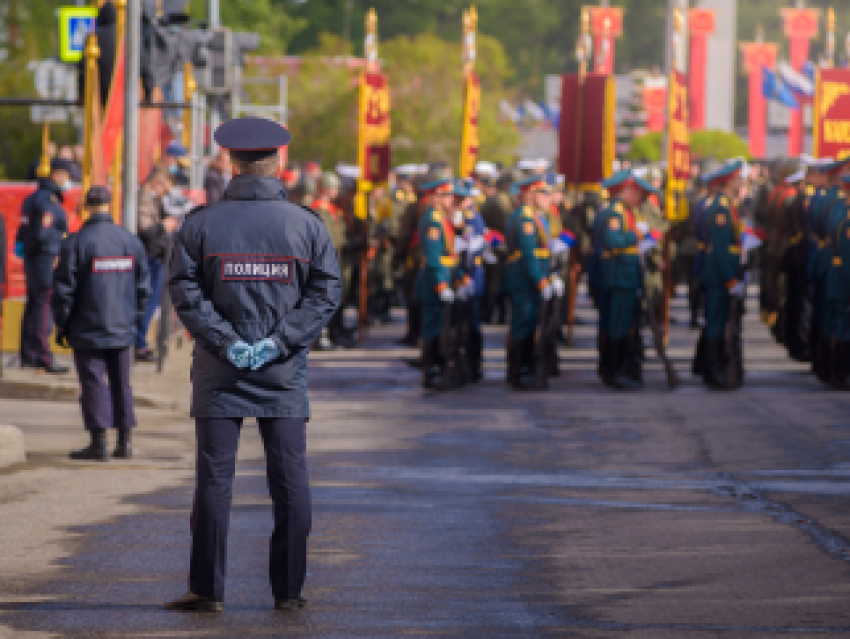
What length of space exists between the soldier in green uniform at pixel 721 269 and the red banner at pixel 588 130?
189 inches

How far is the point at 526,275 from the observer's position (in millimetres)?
15328

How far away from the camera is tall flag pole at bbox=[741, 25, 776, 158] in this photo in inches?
2589

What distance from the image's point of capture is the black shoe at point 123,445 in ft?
35.3

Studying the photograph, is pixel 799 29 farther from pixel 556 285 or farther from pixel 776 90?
pixel 556 285

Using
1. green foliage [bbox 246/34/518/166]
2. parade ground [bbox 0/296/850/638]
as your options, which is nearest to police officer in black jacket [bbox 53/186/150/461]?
parade ground [bbox 0/296/850/638]

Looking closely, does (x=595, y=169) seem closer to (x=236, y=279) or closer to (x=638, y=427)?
(x=638, y=427)

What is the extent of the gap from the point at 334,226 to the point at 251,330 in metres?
12.4

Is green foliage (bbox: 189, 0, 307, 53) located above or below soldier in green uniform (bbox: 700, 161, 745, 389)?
above

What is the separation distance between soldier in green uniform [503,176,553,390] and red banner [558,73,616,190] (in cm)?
472

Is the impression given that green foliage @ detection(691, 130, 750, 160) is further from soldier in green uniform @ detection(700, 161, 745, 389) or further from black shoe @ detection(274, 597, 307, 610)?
black shoe @ detection(274, 597, 307, 610)

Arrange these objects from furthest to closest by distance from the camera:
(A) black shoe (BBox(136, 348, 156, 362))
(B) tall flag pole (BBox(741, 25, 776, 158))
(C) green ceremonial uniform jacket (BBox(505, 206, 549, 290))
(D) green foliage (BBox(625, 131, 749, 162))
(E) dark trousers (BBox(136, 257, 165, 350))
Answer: (B) tall flag pole (BBox(741, 25, 776, 158)) < (D) green foliage (BBox(625, 131, 749, 162)) < (A) black shoe (BBox(136, 348, 156, 362)) < (E) dark trousers (BBox(136, 257, 165, 350)) < (C) green ceremonial uniform jacket (BBox(505, 206, 549, 290))

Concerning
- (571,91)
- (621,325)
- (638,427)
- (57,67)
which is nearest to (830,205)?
(621,325)

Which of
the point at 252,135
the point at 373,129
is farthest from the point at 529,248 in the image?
the point at 252,135

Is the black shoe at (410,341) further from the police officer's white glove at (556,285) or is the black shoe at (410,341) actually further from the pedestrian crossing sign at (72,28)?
the pedestrian crossing sign at (72,28)
